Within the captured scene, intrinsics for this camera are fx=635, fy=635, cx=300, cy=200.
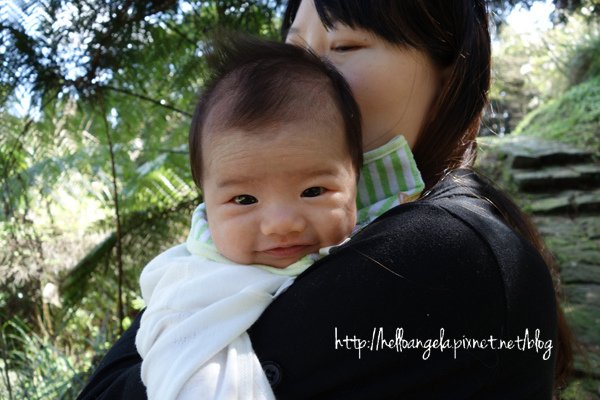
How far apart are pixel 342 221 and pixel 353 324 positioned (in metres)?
0.26

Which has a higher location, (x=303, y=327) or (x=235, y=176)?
(x=235, y=176)

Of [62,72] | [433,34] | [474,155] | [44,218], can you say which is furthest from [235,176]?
[44,218]

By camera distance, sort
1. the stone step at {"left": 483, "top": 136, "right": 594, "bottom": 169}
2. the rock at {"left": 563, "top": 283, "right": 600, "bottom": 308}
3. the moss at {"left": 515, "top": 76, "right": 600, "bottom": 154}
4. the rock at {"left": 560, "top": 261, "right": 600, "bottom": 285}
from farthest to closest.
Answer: the moss at {"left": 515, "top": 76, "right": 600, "bottom": 154}
the stone step at {"left": 483, "top": 136, "right": 594, "bottom": 169}
the rock at {"left": 560, "top": 261, "right": 600, "bottom": 285}
the rock at {"left": 563, "top": 283, "right": 600, "bottom": 308}

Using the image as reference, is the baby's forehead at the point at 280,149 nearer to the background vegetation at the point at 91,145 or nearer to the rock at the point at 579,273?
the background vegetation at the point at 91,145

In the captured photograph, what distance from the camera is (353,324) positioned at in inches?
39.3

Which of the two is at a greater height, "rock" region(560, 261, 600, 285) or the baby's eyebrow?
the baby's eyebrow

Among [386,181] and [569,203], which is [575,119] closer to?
[569,203]

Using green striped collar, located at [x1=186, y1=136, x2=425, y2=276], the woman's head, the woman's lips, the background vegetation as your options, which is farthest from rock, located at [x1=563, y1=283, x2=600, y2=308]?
the woman's lips

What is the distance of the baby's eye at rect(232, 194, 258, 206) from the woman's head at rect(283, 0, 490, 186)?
35 centimetres

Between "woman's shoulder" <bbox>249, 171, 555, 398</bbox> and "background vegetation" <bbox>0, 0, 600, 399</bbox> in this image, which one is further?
"background vegetation" <bbox>0, 0, 600, 399</bbox>

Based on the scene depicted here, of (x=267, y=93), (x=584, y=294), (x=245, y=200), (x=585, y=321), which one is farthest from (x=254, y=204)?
(x=584, y=294)

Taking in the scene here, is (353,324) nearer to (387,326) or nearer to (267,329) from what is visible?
(387,326)

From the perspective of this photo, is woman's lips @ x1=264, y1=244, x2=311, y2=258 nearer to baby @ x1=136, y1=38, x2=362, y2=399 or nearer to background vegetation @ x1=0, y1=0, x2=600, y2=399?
baby @ x1=136, y1=38, x2=362, y2=399

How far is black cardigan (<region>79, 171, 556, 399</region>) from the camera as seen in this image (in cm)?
100
